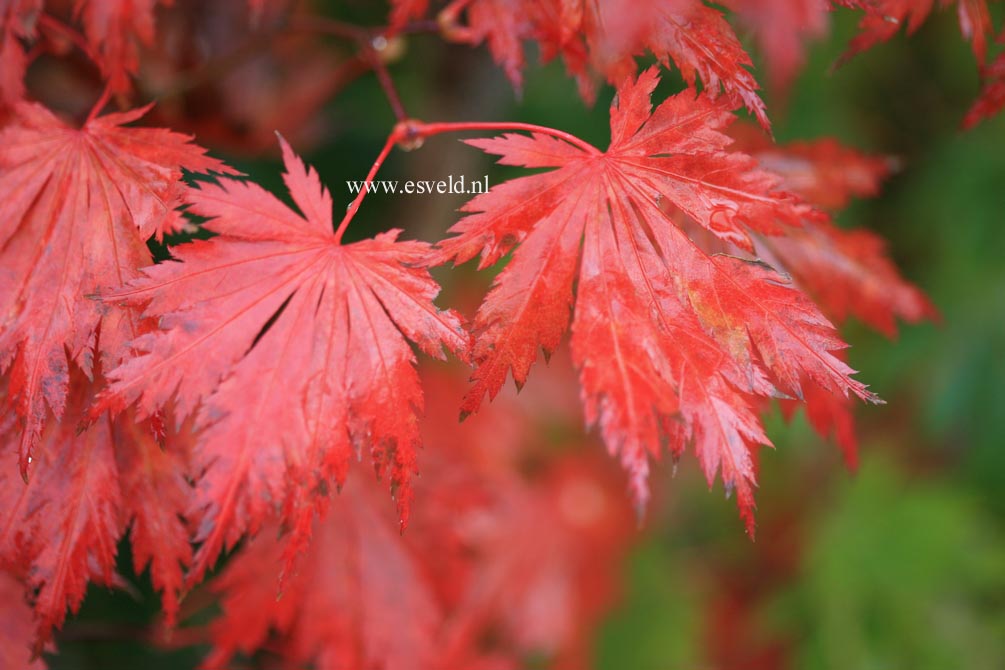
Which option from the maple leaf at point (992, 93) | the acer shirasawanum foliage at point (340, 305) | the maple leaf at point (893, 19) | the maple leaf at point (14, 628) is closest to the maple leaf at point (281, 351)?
the acer shirasawanum foliage at point (340, 305)

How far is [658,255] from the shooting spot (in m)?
0.61

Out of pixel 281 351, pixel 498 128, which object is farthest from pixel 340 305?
pixel 498 128

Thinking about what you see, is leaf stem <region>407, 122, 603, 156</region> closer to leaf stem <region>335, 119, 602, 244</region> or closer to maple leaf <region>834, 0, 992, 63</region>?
leaf stem <region>335, 119, 602, 244</region>

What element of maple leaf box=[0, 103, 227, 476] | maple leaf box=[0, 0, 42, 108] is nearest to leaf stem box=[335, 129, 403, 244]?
maple leaf box=[0, 103, 227, 476]

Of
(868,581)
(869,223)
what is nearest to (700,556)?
(868,581)

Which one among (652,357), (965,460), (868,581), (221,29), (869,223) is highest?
(221,29)

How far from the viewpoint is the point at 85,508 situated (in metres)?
0.65

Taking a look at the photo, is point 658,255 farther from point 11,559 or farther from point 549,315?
point 11,559

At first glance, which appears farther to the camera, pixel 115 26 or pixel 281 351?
pixel 115 26

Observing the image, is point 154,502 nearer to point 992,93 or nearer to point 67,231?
point 67,231

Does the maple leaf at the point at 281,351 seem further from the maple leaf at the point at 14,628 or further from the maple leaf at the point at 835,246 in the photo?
the maple leaf at the point at 835,246

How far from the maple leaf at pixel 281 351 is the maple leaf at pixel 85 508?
12cm

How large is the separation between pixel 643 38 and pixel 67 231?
1.85 feet

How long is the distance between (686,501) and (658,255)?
185cm
